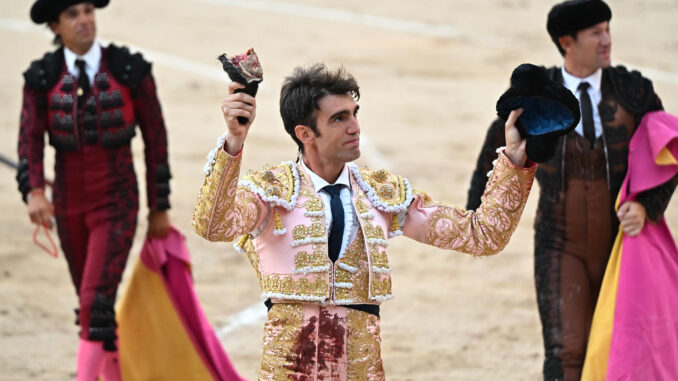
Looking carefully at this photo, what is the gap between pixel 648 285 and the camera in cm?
515

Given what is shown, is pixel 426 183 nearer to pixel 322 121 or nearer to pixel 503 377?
pixel 503 377

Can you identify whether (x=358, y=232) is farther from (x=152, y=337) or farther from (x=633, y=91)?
(x=152, y=337)

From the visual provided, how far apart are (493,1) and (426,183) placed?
7.87 m

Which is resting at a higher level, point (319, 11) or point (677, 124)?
point (319, 11)

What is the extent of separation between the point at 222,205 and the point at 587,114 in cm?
223

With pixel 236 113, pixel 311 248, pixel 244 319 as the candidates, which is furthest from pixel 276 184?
pixel 244 319

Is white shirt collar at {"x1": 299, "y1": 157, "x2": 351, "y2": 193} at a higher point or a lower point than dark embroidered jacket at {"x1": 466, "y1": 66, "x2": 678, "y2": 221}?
lower

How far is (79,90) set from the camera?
19.3 feet

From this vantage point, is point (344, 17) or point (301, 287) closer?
point (301, 287)

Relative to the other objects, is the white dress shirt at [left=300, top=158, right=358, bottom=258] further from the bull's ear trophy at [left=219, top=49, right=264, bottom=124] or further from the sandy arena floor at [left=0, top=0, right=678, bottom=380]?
the sandy arena floor at [left=0, top=0, right=678, bottom=380]

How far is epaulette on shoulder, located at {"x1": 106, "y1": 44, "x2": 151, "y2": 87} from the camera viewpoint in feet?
19.4

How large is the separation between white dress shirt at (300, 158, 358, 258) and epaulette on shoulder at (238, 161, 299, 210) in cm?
8

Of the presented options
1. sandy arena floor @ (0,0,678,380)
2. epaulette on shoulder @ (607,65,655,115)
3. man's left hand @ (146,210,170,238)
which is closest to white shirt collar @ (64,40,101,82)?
man's left hand @ (146,210,170,238)

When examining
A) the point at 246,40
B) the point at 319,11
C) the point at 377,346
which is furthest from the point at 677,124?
the point at 319,11
